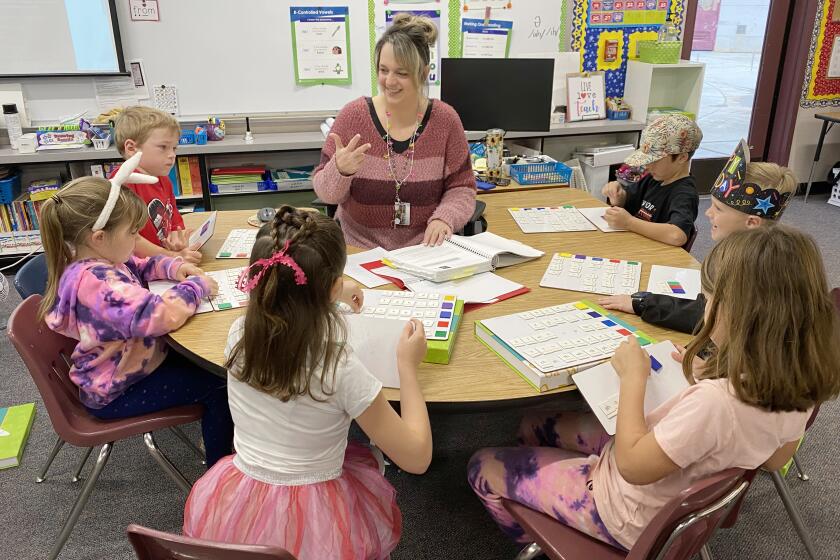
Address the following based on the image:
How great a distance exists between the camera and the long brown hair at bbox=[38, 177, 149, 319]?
57.4 inches

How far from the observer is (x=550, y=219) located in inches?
90.3

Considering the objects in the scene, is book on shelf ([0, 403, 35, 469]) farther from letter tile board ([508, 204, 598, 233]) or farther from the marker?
the marker

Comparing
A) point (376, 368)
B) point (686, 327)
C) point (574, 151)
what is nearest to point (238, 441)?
point (376, 368)

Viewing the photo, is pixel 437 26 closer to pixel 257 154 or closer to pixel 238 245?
pixel 257 154

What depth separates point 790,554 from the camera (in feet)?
5.79

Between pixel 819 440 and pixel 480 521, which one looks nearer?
pixel 480 521

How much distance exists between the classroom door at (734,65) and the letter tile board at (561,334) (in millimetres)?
3873

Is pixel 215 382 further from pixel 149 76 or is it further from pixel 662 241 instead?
pixel 149 76

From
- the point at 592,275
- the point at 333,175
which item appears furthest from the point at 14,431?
the point at 592,275

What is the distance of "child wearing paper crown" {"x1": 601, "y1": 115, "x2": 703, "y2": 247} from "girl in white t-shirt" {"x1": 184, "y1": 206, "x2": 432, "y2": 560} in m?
1.14

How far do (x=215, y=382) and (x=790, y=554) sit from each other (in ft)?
A: 5.45

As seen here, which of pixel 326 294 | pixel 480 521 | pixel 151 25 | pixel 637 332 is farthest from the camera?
pixel 151 25

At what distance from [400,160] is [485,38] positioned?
2264mm

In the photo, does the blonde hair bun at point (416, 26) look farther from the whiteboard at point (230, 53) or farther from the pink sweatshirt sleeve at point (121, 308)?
the whiteboard at point (230, 53)
